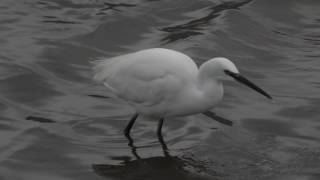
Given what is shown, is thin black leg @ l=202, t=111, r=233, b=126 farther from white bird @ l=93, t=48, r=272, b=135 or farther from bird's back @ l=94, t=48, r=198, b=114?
bird's back @ l=94, t=48, r=198, b=114

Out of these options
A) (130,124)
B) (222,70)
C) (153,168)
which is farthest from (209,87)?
(130,124)

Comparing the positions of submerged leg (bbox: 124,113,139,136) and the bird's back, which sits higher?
the bird's back

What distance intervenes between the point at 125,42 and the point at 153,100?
11.5 feet

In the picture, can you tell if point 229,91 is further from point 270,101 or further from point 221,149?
point 221,149

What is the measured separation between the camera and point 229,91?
32.1 feet

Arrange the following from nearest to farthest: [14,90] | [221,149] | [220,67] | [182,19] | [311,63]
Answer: [220,67]
[221,149]
[14,90]
[311,63]
[182,19]

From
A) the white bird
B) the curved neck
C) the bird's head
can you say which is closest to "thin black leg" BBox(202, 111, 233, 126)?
the white bird

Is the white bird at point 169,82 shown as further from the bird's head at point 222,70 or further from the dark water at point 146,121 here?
the dark water at point 146,121

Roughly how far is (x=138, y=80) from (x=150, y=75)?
0.67 ft

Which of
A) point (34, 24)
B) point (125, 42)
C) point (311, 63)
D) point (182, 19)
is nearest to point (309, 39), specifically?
point (311, 63)

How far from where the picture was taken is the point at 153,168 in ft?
25.7

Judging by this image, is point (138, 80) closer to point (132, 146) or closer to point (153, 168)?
point (132, 146)

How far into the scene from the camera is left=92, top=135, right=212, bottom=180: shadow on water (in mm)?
7637

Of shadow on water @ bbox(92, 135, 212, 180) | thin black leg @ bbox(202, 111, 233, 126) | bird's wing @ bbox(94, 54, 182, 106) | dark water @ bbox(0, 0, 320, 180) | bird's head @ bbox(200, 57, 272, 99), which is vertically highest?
bird's head @ bbox(200, 57, 272, 99)
